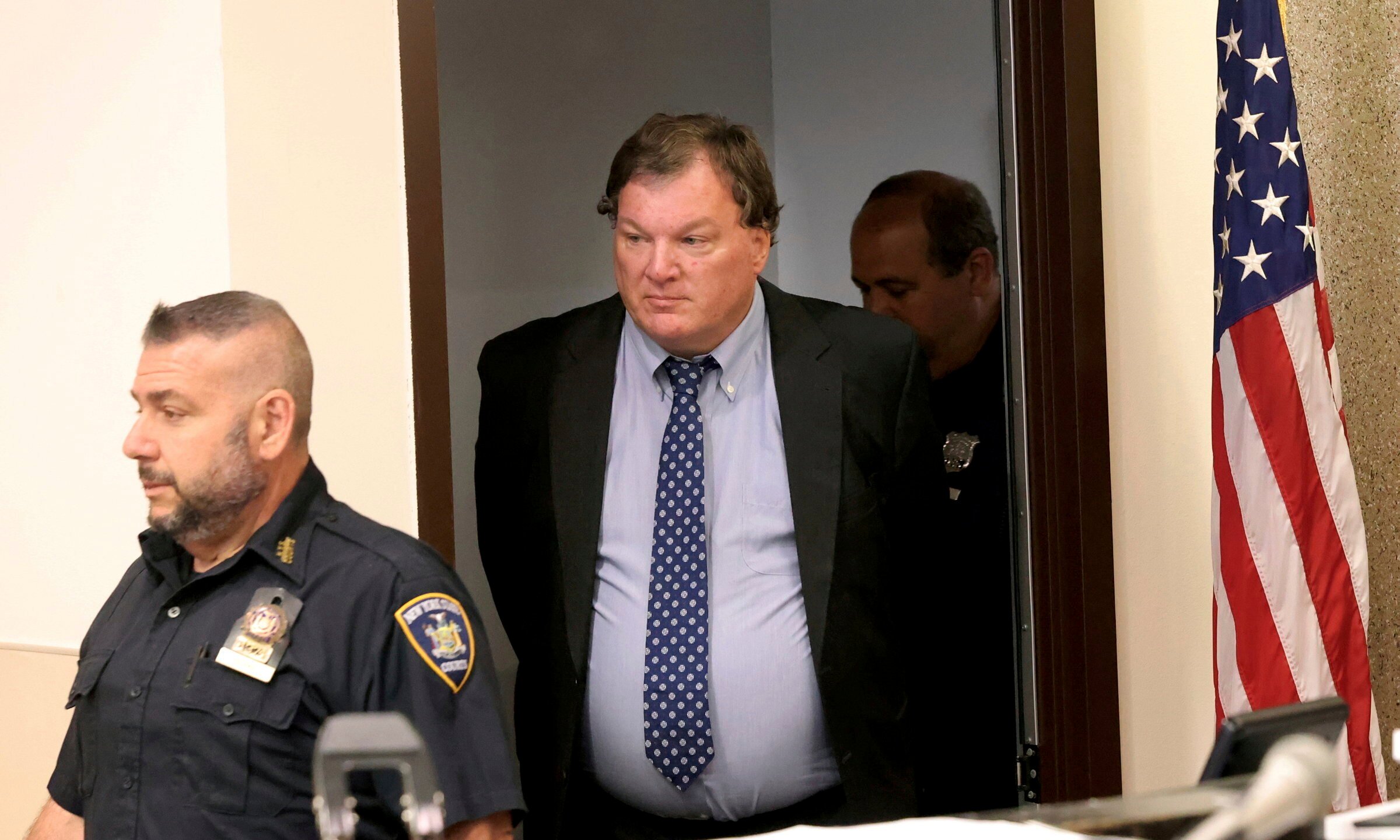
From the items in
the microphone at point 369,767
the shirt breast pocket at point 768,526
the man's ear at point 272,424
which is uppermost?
the man's ear at point 272,424

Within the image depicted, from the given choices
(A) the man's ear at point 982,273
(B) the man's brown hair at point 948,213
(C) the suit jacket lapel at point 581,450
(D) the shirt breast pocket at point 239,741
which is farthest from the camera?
(B) the man's brown hair at point 948,213

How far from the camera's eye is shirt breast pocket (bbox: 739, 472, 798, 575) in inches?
92.5

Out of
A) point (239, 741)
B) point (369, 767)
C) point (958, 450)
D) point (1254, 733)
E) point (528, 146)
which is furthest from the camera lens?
point (528, 146)

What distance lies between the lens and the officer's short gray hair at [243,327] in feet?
5.79

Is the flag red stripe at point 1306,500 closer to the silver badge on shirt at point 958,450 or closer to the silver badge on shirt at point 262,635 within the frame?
the silver badge on shirt at point 958,450

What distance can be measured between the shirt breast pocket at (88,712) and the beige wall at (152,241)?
0.64 m

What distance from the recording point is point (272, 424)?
1.78m

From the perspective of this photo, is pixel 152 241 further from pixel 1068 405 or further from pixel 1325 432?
pixel 1325 432

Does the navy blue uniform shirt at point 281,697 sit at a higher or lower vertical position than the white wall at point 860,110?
lower

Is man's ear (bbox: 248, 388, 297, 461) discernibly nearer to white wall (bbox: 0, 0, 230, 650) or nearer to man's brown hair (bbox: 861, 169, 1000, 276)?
white wall (bbox: 0, 0, 230, 650)

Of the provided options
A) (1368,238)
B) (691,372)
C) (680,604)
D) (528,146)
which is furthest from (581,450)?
(1368,238)

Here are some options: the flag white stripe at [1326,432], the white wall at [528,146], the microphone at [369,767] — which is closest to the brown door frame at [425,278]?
the white wall at [528,146]

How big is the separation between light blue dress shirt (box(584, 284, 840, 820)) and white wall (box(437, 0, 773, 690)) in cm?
116

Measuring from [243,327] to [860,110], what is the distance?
279cm
